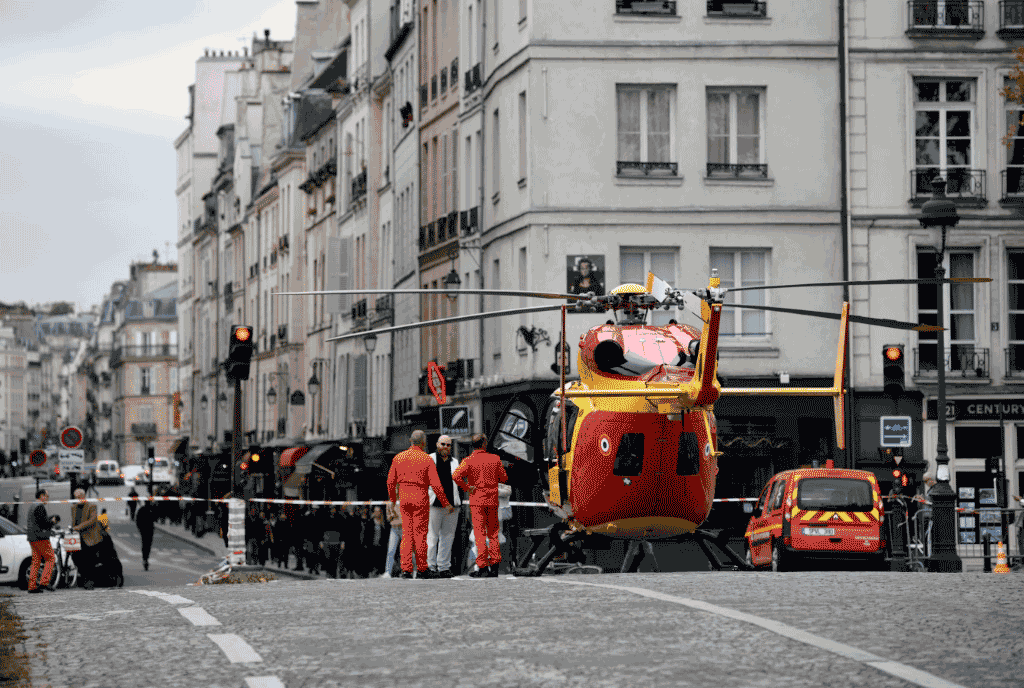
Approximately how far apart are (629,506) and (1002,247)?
60.3 ft

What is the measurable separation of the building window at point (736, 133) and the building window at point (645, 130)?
0.87 meters

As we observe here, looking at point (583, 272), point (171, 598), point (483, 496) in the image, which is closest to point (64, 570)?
point (583, 272)

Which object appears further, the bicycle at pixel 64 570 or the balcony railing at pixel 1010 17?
the balcony railing at pixel 1010 17

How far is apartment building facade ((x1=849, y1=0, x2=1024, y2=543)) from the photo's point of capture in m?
37.0

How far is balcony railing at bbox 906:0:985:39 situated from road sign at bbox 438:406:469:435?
477 inches

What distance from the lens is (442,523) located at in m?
22.7

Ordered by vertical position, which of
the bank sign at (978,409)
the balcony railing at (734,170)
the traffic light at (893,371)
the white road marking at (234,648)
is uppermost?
the balcony railing at (734,170)

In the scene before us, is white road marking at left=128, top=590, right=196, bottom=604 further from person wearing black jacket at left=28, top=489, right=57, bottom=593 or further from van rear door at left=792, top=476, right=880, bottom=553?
person wearing black jacket at left=28, top=489, right=57, bottom=593

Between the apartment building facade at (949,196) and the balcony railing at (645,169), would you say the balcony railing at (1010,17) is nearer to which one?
the apartment building facade at (949,196)

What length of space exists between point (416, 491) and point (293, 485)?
43.3 metres

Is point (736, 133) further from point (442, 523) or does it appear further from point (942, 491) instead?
point (442, 523)

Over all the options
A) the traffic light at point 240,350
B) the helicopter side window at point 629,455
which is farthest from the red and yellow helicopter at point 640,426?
the traffic light at point 240,350

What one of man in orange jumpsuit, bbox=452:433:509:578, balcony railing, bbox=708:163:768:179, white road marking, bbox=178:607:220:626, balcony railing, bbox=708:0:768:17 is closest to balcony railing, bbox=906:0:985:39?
balcony railing, bbox=708:0:768:17

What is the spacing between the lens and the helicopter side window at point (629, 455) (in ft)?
69.8
